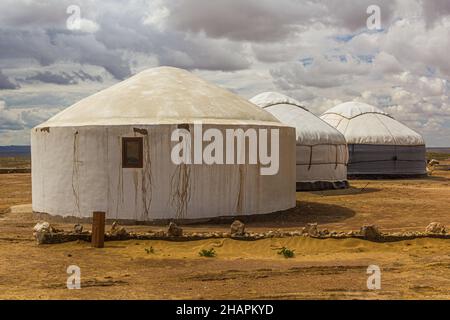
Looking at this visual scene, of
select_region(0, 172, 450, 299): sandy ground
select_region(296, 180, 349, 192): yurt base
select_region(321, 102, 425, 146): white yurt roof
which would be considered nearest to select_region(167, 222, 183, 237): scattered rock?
select_region(0, 172, 450, 299): sandy ground

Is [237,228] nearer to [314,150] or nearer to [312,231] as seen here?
[312,231]

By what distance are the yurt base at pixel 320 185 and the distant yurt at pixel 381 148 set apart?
633 centimetres

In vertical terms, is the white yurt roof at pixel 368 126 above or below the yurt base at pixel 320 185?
above

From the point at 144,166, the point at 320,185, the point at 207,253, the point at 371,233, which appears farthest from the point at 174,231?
the point at 320,185

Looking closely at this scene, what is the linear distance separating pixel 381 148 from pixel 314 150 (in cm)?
814

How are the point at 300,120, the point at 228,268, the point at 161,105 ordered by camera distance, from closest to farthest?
the point at 228,268, the point at 161,105, the point at 300,120

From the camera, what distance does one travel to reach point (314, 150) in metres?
20.3

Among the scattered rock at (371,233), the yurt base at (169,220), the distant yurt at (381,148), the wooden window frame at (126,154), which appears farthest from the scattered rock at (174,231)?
the distant yurt at (381,148)

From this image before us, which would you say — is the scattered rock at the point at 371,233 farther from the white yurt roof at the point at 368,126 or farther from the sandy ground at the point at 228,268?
the white yurt roof at the point at 368,126

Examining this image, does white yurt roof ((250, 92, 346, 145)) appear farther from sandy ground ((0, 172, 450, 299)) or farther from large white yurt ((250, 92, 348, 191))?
sandy ground ((0, 172, 450, 299))

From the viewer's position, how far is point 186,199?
37.5 feet

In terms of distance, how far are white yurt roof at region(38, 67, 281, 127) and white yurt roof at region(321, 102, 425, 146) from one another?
1478 cm

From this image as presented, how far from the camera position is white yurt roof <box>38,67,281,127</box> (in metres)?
12.0

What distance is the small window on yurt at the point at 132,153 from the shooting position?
11422 millimetres
